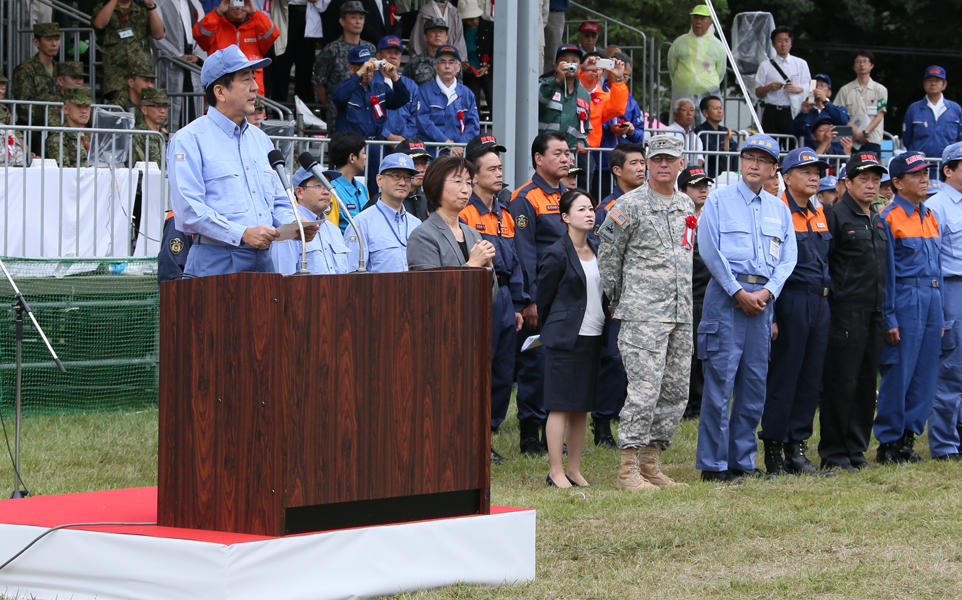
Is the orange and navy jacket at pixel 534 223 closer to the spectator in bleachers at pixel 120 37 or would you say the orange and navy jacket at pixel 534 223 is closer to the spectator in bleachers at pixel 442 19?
the spectator in bleachers at pixel 120 37

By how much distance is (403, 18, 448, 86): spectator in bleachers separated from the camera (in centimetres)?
1193

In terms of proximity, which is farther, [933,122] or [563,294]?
[933,122]

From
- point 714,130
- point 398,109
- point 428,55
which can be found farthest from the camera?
point 714,130

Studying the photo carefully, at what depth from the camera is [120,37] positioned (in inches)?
467

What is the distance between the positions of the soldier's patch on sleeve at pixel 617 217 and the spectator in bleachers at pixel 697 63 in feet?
26.9

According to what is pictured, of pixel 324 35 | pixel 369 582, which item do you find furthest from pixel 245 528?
pixel 324 35

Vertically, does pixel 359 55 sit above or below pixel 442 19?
below

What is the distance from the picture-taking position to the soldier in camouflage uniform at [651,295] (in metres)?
6.89

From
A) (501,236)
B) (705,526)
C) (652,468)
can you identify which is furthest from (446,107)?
(705,526)

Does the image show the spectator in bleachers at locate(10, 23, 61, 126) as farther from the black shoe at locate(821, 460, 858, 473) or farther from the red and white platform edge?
the black shoe at locate(821, 460, 858, 473)

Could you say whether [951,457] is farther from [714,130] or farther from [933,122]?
[933,122]

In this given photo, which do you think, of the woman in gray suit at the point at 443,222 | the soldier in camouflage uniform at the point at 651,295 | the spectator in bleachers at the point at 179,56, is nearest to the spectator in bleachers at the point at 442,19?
the spectator in bleachers at the point at 179,56

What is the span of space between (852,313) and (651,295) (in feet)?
5.58

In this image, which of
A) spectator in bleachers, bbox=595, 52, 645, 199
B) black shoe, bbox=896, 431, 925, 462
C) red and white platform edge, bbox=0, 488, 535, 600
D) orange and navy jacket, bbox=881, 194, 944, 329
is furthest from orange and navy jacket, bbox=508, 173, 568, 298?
red and white platform edge, bbox=0, 488, 535, 600
